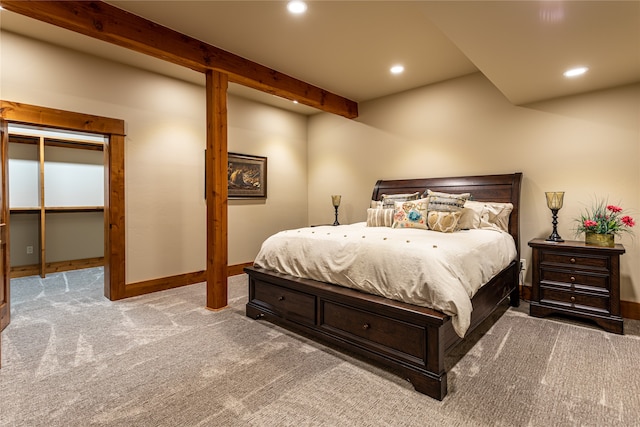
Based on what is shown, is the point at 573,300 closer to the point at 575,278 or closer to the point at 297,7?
the point at 575,278

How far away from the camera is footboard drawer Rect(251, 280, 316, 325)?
266 cm

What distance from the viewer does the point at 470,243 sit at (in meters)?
2.56

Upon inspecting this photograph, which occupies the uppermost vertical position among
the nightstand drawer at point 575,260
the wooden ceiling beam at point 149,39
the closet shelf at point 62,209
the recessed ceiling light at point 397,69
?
the recessed ceiling light at point 397,69

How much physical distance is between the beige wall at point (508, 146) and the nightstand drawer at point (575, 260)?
0.59 meters

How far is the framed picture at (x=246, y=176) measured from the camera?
4926mm

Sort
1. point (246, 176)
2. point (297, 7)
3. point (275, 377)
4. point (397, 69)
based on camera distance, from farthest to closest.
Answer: point (246, 176), point (397, 69), point (297, 7), point (275, 377)

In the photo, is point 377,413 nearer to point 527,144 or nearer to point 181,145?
point 527,144

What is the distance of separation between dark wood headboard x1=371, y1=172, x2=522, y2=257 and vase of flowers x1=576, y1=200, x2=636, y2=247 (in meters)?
0.61

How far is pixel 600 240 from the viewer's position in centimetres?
297

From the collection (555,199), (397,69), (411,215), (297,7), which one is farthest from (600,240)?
(297,7)

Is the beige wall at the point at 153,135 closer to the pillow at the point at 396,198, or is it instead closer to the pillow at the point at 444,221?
the pillow at the point at 396,198

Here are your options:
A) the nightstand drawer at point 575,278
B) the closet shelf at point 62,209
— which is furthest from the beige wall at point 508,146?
the closet shelf at point 62,209

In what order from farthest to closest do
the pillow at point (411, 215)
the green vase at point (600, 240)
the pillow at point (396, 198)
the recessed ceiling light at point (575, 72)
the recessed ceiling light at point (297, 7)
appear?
1. the pillow at point (396, 198)
2. the pillow at point (411, 215)
3. the green vase at point (600, 240)
4. the recessed ceiling light at point (575, 72)
5. the recessed ceiling light at point (297, 7)

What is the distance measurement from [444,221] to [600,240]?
1.40m
